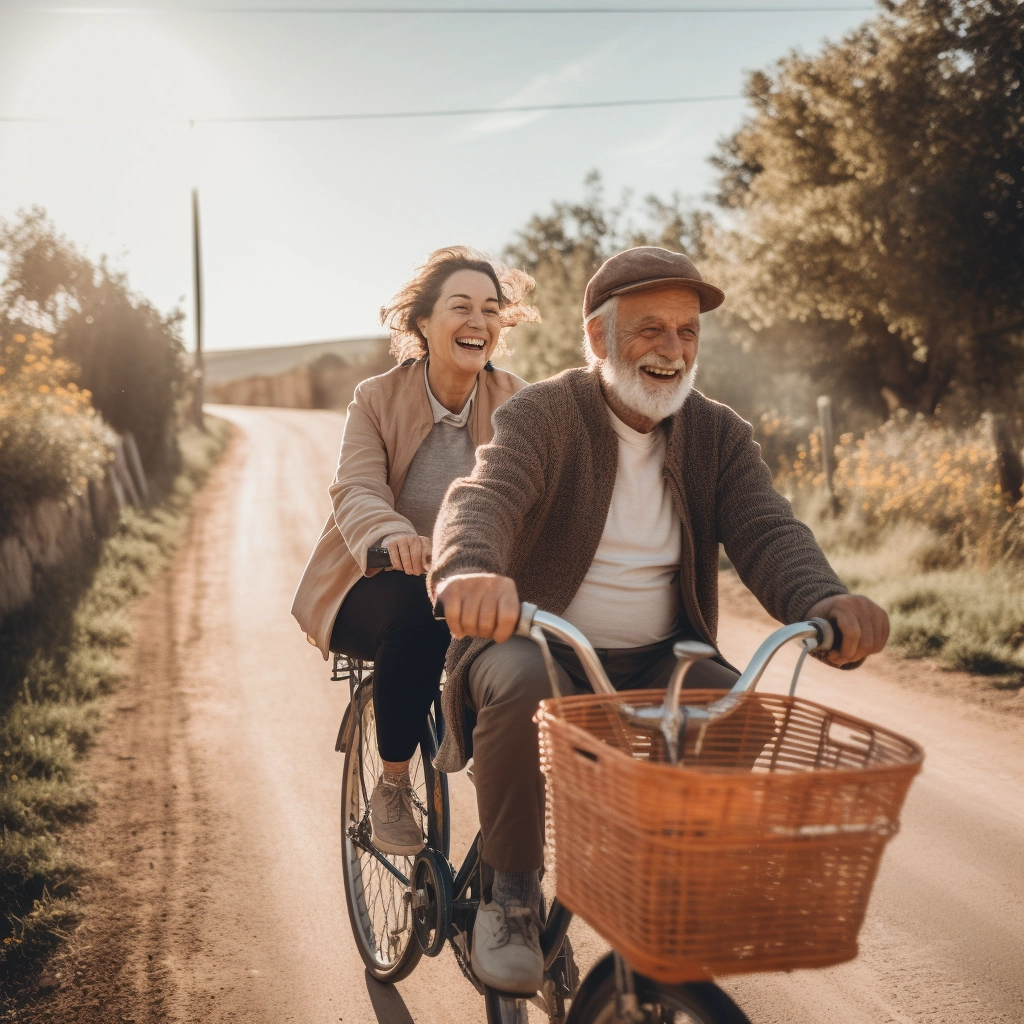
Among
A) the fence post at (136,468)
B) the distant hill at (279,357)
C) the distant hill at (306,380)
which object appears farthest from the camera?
the distant hill at (279,357)

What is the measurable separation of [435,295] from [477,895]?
83.6 inches

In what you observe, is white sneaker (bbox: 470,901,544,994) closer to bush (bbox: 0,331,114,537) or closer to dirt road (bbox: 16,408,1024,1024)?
dirt road (bbox: 16,408,1024,1024)

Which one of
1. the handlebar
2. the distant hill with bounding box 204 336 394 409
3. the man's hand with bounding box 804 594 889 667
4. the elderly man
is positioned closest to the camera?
the handlebar

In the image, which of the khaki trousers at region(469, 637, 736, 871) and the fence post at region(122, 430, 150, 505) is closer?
the khaki trousers at region(469, 637, 736, 871)

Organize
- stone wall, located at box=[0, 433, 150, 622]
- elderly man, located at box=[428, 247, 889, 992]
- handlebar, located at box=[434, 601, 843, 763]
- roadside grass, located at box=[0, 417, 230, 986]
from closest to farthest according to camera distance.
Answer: handlebar, located at box=[434, 601, 843, 763]
elderly man, located at box=[428, 247, 889, 992]
roadside grass, located at box=[0, 417, 230, 986]
stone wall, located at box=[0, 433, 150, 622]

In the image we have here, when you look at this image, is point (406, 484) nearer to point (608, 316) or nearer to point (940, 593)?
point (608, 316)

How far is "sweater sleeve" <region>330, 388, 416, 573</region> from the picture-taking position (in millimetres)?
3125

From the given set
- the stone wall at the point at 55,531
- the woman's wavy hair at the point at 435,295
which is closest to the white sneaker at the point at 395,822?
the woman's wavy hair at the point at 435,295

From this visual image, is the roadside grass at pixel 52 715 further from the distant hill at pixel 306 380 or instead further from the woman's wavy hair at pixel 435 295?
the distant hill at pixel 306 380

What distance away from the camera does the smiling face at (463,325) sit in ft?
12.1

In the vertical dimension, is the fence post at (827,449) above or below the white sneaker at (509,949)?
above

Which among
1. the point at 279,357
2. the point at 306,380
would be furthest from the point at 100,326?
the point at 279,357

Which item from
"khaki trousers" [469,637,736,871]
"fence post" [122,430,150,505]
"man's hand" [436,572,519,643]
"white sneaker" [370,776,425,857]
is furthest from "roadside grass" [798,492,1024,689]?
A: "fence post" [122,430,150,505]

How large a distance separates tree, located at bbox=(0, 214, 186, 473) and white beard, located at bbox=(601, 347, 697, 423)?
45.1 feet
